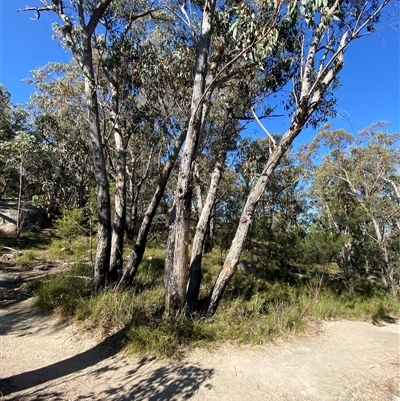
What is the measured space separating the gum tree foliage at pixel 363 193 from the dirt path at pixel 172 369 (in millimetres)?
10222

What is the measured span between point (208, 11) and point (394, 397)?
6.44 meters

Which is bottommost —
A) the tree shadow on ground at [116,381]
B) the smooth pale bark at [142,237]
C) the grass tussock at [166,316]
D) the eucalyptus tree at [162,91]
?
the tree shadow on ground at [116,381]

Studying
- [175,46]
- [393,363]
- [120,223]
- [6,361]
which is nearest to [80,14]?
[175,46]

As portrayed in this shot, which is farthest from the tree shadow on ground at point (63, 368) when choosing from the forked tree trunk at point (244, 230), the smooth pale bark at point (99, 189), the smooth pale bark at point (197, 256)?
the forked tree trunk at point (244, 230)

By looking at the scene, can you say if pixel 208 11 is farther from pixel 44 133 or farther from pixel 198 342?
pixel 44 133

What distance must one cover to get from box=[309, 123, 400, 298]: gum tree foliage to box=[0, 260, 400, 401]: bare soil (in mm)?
10243

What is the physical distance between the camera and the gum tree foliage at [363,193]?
14.6 meters

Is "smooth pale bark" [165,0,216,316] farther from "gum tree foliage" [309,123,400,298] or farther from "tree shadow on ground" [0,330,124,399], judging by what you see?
"gum tree foliage" [309,123,400,298]

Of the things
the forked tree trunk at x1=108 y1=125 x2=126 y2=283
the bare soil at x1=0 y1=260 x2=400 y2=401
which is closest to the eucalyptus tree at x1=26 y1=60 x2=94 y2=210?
the forked tree trunk at x1=108 y1=125 x2=126 y2=283

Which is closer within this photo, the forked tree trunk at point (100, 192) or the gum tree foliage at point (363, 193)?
the forked tree trunk at point (100, 192)

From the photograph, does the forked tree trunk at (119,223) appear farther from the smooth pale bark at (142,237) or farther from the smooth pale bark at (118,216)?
the smooth pale bark at (142,237)

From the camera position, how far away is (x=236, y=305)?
6.09 meters

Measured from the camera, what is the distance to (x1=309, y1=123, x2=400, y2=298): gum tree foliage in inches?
574

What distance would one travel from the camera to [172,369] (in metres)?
4.02
